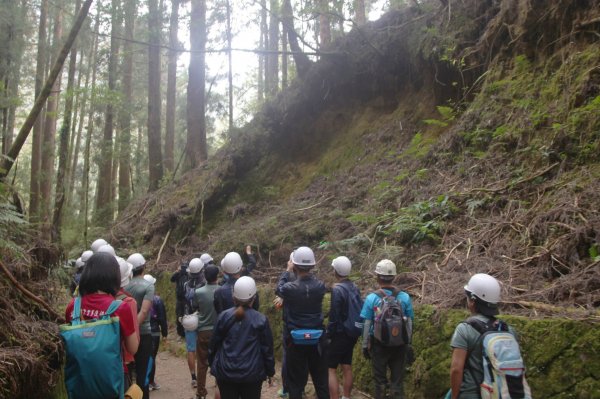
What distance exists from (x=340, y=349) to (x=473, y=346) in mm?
2772

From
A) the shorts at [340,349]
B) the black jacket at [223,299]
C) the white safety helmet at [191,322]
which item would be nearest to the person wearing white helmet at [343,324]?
the shorts at [340,349]

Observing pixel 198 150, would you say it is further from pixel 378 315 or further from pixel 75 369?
pixel 75 369

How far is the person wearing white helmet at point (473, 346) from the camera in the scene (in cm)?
383

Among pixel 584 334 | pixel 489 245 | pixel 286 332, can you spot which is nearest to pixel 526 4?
pixel 489 245

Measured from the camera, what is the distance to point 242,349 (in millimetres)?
4762

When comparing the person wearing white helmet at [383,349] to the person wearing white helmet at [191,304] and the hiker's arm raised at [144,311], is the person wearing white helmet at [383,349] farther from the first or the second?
the person wearing white helmet at [191,304]

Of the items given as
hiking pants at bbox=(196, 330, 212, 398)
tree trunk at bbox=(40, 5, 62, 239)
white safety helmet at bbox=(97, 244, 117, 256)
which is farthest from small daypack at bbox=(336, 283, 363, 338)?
tree trunk at bbox=(40, 5, 62, 239)

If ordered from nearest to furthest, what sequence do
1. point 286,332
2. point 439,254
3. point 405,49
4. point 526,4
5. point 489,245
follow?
point 286,332 → point 489,245 → point 439,254 → point 526,4 → point 405,49

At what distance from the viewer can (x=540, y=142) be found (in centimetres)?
848

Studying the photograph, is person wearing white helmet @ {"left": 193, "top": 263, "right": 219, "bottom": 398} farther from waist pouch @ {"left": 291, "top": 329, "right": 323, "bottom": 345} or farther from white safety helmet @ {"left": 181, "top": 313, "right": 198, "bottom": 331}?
waist pouch @ {"left": 291, "top": 329, "right": 323, "bottom": 345}

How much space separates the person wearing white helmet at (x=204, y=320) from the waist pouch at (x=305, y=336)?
185 cm

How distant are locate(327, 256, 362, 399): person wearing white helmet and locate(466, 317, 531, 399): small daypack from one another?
8.04 feet

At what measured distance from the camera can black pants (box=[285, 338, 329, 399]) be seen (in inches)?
230

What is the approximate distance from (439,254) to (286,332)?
3.38 m
